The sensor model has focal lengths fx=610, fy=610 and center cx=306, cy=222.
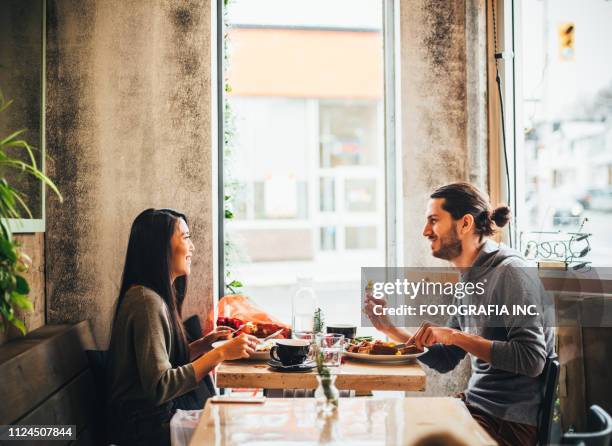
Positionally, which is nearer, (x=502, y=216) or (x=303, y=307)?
(x=502, y=216)

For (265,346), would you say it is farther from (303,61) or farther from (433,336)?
(303,61)

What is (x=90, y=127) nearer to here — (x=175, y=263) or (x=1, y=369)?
(x=175, y=263)

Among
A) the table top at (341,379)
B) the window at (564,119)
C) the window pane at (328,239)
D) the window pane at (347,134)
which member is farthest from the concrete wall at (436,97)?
the window pane at (347,134)

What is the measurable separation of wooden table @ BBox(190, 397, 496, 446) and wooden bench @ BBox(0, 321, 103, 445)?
0.71 m

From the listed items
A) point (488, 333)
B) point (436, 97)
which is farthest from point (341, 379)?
point (436, 97)

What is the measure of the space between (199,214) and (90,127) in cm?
71

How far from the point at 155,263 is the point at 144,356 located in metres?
0.39

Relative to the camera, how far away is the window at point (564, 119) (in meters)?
2.66

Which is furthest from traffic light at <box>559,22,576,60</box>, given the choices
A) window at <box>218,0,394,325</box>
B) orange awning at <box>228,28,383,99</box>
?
orange awning at <box>228,28,383,99</box>

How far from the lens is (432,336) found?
233cm

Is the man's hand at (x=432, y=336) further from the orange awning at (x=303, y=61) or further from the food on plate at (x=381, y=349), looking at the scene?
the orange awning at (x=303, y=61)

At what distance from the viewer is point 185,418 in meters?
2.17

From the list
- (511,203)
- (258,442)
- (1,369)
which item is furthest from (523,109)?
(1,369)

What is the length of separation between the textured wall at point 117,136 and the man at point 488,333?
1.25 m
